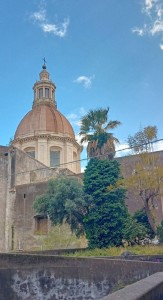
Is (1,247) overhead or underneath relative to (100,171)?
underneath

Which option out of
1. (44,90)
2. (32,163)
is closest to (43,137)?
(32,163)

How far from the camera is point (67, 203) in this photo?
18.0 m

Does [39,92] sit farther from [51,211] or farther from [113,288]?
[113,288]

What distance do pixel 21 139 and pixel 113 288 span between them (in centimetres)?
3026

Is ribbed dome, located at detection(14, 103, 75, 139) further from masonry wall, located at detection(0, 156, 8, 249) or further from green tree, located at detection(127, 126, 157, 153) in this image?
green tree, located at detection(127, 126, 157, 153)

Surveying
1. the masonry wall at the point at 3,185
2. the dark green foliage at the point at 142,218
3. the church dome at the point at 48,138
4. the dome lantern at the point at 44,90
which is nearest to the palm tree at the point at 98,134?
the dark green foliage at the point at 142,218

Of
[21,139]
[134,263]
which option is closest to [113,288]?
[134,263]

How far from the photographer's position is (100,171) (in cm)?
1945

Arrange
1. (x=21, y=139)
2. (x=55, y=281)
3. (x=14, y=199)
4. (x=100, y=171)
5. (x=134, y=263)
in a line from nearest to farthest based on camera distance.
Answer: (x=134, y=263), (x=55, y=281), (x=100, y=171), (x=14, y=199), (x=21, y=139)

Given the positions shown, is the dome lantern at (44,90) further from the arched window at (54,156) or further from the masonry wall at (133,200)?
the masonry wall at (133,200)

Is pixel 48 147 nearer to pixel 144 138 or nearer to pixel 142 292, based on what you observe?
pixel 144 138

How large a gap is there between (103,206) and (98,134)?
18.4 feet

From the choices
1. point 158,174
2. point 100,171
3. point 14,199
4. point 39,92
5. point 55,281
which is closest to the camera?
point 55,281

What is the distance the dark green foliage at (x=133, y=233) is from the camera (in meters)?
17.3
